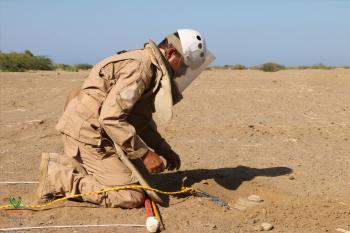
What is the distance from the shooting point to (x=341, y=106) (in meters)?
10.2

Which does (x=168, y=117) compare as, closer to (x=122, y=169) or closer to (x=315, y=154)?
(x=122, y=169)

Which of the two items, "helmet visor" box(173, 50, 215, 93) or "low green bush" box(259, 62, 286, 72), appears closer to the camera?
"helmet visor" box(173, 50, 215, 93)

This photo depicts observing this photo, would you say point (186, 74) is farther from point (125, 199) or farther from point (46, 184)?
point (46, 184)

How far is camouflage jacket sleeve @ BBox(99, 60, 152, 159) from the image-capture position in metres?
4.05

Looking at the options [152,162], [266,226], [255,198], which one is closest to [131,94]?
[152,162]

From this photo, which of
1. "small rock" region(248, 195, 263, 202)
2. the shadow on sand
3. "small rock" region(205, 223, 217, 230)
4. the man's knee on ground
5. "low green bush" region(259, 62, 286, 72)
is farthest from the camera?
"low green bush" region(259, 62, 286, 72)

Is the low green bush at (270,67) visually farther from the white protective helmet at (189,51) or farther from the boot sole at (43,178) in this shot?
the boot sole at (43,178)

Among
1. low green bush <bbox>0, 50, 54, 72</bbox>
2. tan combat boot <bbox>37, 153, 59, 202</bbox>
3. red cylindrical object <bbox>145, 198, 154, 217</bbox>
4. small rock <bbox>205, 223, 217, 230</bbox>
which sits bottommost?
low green bush <bbox>0, 50, 54, 72</bbox>

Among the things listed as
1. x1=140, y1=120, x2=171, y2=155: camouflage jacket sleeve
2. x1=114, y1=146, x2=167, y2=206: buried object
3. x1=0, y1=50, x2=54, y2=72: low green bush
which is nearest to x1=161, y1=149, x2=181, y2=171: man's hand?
x1=140, y1=120, x2=171, y2=155: camouflage jacket sleeve

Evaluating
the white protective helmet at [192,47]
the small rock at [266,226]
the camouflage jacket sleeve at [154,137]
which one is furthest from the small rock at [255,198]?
the white protective helmet at [192,47]

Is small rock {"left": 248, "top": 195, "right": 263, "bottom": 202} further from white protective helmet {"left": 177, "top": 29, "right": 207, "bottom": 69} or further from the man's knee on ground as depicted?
white protective helmet {"left": 177, "top": 29, "right": 207, "bottom": 69}

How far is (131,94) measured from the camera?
4043mm

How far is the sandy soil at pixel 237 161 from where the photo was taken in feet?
14.0

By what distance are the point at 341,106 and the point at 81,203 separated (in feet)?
22.8
